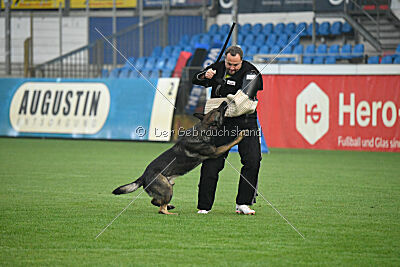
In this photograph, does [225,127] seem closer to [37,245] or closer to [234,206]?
[234,206]

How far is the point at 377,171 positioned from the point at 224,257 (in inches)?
330

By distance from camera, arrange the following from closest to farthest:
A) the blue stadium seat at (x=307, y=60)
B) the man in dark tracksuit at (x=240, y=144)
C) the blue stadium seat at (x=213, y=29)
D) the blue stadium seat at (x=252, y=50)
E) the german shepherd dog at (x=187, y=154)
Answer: the german shepherd dog at (x=187, y=154), the man in dark tracksuit at (x=240, y=144), the blue stadium seat at (x=307, y=60), the blue stadium seat at (x=252, y=50), the blue stadium seat at (x=213, y=29)

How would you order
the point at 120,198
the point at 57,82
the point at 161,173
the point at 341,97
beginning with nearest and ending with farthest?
the point at 161,173, the point at 120,198, the point at 341,97, the point at 57,82

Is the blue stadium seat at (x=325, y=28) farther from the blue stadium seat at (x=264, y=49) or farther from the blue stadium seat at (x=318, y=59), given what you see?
the blue stadium seat at (x=318, y=59)

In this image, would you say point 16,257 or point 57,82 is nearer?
point 16,257

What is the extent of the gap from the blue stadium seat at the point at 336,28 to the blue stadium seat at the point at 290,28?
4.60 ft

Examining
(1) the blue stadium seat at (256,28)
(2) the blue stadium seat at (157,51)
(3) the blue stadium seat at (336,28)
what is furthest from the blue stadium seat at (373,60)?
(2) the blue stadium seat at (157,51)

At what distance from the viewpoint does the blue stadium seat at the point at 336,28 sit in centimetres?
2488

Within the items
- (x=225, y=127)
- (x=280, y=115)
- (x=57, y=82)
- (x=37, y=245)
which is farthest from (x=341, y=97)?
(x=37, y=245)

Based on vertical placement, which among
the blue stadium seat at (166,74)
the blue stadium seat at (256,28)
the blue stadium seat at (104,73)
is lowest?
the blue stadium seat at (104,73)

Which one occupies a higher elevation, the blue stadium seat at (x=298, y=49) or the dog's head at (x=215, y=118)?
the blue stadium seat at (x=298, y=49)

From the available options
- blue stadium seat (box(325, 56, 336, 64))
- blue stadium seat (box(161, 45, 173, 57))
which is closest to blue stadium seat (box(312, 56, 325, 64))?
blue stadium seat (box(325, 56, 336, 64))

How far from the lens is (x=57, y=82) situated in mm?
22562

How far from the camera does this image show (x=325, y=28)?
2528 cm
